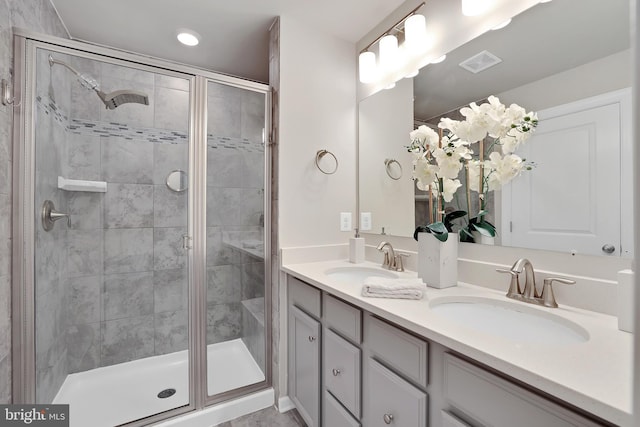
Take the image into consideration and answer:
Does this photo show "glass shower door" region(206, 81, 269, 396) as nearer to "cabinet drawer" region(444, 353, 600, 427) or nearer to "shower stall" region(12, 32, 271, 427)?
"shower stall" region(12, 32, 271, 427)

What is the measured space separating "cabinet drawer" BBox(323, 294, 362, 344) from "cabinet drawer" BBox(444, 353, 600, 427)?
386 mm

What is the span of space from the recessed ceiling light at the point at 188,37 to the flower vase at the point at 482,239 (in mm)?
2085

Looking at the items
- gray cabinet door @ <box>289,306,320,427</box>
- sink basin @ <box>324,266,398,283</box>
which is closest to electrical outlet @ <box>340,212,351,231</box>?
sink basin @ <box>324,266,398,283</box>

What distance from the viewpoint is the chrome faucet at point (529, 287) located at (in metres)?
0.95

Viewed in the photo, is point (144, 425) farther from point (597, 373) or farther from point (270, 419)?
point (597, 373)

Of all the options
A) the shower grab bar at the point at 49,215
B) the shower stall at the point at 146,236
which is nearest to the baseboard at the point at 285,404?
the shower stall at the point at 146,236

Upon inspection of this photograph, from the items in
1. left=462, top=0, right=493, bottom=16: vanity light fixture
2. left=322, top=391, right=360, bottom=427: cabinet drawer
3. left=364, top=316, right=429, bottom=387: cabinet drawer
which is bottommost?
left=322, top=391, right=360, bottom=427: cabinet drawer

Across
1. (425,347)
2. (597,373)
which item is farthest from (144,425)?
(597,373)

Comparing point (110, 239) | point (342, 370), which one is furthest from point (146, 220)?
point (342, 370)

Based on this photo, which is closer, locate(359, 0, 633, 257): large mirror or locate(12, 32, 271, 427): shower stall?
locate(359, 0, 633, 257): large mirror

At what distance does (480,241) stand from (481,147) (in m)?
0.41

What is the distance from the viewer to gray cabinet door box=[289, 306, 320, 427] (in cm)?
136

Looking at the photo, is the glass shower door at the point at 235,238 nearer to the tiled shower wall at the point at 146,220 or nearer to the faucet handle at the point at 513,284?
the tiled shower wall at the point at 146,220

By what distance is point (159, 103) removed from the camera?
1712 mm
